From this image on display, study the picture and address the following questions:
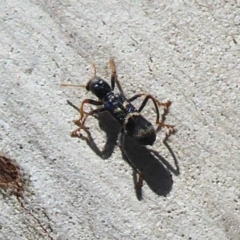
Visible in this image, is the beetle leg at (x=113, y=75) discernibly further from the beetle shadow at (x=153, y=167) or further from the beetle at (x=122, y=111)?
the beetle shadow at (x=153, y=167)

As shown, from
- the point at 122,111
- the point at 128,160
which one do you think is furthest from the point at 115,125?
the point at 128,160

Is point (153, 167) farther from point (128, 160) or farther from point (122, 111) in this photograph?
point (122, 111)

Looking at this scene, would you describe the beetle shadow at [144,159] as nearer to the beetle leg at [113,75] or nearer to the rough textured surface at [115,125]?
the rough textured surface at [115,125]

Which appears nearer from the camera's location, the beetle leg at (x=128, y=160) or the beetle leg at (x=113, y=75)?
the beetle leg at (x=128, y=160)

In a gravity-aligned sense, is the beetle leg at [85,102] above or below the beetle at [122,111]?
below

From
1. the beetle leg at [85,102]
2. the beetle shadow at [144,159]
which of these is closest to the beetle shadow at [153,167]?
the beetle shadow at [144,159]

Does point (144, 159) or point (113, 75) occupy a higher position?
point (113, 75)
